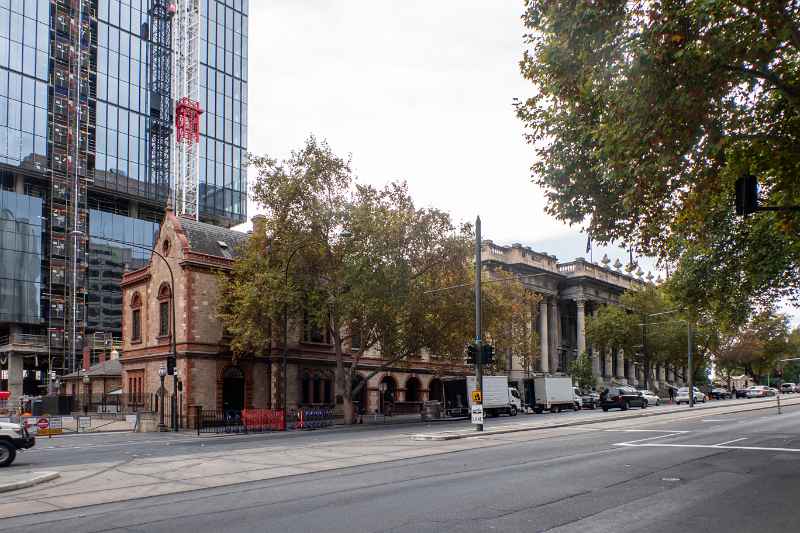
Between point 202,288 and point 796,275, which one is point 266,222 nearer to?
point 202,288

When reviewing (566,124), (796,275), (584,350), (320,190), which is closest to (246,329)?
(320,190)

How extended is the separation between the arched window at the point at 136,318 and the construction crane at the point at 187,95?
49716 mm

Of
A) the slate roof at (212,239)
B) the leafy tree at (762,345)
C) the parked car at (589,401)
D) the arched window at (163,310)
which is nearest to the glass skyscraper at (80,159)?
the slate roof at (212,239)

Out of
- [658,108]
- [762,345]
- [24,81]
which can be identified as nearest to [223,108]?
[24,81]

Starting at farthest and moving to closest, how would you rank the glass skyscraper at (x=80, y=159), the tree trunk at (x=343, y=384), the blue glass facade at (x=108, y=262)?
the blue glass facade at (x=108, y=262) → the glass skyscraper at (x=80, y=159) → the tree trunk at (x=343, y=384)

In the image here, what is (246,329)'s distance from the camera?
38344 millimetres

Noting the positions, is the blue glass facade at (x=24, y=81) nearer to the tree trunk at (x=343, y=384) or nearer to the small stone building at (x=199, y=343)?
the small stone building at (x=199, y=343)

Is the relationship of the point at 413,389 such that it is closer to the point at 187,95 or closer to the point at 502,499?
the point at 502,499

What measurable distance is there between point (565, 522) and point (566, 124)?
11235 millimetres

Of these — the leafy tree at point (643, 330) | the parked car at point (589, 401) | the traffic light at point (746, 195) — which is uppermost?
the traffic light at point (746, 195)

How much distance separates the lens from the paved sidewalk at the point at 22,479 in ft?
48.5

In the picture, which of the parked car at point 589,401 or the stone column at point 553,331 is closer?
A: the parked car at point 589,401

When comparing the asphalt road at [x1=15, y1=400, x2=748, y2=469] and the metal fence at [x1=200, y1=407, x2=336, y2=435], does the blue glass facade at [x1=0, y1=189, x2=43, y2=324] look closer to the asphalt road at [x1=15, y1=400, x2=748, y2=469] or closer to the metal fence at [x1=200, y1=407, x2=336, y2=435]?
the metal fence at [x1=200, y1=407, x2=336, y2=435]

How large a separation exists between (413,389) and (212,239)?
73.5ft
